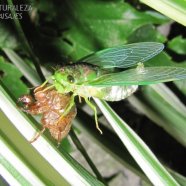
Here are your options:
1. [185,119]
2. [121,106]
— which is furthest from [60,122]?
[121,106]

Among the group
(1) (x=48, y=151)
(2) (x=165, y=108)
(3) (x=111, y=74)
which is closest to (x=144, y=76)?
(3) (x=111, y=74)

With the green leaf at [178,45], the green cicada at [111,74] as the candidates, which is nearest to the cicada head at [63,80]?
the green cicada at [111,74]

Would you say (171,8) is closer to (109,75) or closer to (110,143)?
(109,75)

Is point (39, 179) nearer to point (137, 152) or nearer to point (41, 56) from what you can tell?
point (137, 152)

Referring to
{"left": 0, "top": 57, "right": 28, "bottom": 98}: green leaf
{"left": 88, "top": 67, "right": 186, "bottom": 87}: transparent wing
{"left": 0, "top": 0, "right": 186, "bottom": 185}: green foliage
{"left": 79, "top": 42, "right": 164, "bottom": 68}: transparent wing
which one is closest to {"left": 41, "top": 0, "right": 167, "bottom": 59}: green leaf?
{"left": 0, "top": 0, "right": 186, "bottom": 185}: green foliage

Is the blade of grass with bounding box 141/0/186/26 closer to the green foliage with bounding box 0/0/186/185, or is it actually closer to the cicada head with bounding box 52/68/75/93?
the cicada head with bounding box 52/68/75/93
